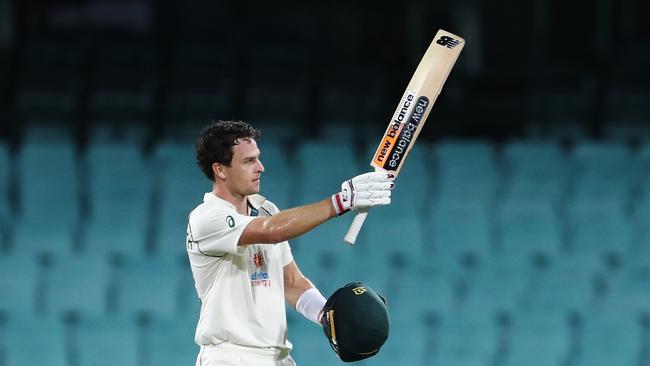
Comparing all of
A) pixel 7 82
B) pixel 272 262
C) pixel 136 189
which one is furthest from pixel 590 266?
pixel 7 82

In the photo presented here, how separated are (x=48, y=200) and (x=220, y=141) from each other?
11.0 ft

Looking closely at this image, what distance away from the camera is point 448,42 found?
3525mm

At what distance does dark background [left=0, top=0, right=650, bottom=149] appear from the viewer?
7488 millimetres

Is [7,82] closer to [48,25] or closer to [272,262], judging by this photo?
[48,25]

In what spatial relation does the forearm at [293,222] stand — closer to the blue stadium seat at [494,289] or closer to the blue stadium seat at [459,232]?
the blue stadium seat at [494,289]

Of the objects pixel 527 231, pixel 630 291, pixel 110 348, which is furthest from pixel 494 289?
pixel 110 348

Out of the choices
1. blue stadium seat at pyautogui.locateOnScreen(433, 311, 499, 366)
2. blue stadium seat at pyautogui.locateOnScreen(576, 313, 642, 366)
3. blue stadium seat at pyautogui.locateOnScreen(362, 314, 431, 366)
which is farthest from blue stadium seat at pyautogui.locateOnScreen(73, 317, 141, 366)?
blue stadium seat at pyautogui.locateOnScreen(576, 313, 642, 366)

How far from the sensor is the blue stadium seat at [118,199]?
636 centimetres

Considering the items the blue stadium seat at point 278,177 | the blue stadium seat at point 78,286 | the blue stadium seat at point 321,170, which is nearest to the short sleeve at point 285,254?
the blue stadium seat at point 78,286

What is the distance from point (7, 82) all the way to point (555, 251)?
3933 mm

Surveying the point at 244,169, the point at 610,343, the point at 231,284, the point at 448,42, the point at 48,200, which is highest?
the point at 448,42

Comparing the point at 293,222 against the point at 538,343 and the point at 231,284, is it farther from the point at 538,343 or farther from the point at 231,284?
the point at 538,343

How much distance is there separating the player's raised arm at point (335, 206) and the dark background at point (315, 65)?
4.37m

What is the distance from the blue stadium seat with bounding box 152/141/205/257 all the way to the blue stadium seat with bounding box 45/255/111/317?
428mm
